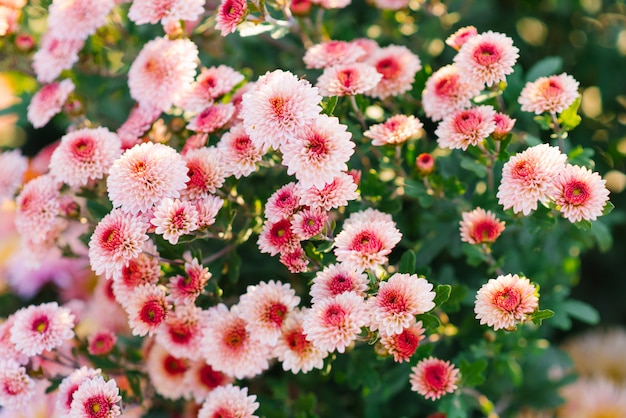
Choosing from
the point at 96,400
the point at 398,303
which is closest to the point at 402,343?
the point at 398,303

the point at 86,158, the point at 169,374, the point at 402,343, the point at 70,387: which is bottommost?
the point at 169,374

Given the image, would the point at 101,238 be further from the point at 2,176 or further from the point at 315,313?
the point at 2,176

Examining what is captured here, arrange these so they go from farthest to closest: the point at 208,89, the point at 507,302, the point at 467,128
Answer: the point at 208,89, the point at 467,128, the point at 507,302

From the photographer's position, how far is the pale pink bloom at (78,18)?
1136 mm

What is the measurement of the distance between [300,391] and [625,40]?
3.62 ft

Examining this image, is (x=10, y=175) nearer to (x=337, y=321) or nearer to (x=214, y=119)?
(x=214, y=119)

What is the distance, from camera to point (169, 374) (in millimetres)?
1090

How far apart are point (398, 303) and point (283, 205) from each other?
0.64 feet

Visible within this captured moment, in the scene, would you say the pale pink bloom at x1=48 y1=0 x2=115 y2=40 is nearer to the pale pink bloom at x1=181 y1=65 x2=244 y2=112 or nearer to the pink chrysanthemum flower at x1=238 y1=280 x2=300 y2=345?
the pale pink bloom at x1=181 y1=65 x2=244 y2=112

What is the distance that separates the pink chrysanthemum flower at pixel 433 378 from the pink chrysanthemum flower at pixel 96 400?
39 centimetres

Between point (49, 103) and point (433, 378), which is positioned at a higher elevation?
point (49, 103)

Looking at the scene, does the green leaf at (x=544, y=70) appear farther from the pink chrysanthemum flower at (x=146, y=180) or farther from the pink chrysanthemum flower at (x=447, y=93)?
the pink chrysanthemum flower at (x=146, y=180)

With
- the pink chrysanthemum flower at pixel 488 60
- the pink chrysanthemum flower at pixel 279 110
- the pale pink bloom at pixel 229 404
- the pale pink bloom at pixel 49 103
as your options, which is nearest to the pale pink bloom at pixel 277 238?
the pink chrysanthemum flower at pixel 279 110

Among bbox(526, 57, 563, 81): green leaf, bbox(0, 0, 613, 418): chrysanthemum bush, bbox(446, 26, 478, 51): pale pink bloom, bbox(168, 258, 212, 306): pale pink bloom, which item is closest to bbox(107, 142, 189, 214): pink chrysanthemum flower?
bbox(0, 0, 613, 418): chrysanthemum bush
